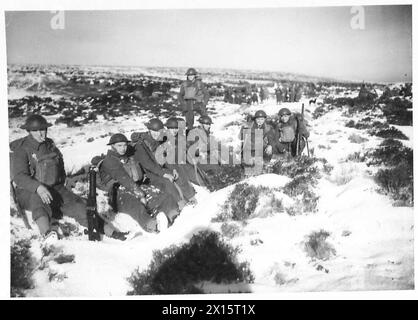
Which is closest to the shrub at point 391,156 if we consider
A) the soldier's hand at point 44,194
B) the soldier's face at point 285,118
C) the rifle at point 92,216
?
the soldier's face at point 285,118

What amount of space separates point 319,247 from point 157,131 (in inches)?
110

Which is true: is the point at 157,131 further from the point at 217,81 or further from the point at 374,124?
the point at 374,124

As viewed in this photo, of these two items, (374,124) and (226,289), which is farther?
(374,124)

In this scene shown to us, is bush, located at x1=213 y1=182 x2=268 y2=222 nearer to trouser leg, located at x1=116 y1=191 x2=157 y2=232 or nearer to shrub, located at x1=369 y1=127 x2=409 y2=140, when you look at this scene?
trouser leg, located at x1=116 y1=191 x2=157 y2=232

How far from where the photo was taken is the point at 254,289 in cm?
787

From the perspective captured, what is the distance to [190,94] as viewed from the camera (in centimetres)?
838

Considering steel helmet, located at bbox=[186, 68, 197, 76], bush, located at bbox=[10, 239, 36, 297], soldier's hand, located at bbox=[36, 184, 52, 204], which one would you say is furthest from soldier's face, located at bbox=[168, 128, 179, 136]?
bush, located at bbox=[10, 239, 36, 297]

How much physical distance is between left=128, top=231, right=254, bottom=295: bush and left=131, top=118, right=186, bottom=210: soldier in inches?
26.3

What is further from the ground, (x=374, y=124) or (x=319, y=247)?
(x=374, y=124)

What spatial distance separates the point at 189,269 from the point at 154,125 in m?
2.09

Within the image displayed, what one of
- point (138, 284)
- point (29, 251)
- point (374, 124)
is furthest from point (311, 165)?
point (29, 251)

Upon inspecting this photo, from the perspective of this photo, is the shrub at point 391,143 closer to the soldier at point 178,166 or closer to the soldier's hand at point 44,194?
the soldier at point 178,166

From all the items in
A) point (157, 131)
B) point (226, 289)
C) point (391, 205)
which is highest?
point (157, 131)

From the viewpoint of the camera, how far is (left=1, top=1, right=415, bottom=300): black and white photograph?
7926 millimetres
